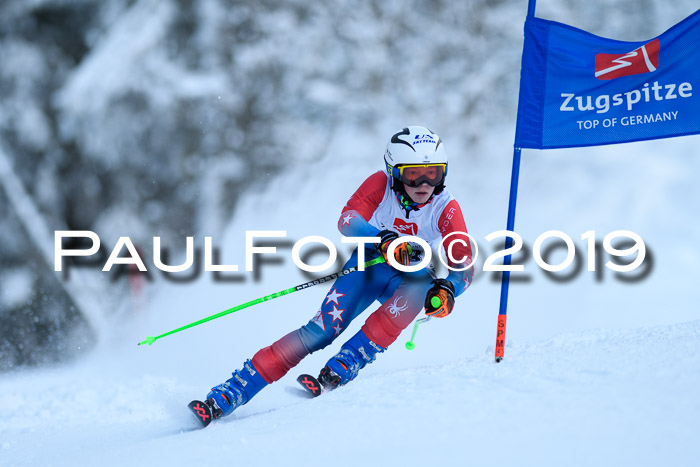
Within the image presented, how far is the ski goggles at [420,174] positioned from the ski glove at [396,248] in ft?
1.02

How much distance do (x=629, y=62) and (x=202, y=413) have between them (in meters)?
2.94

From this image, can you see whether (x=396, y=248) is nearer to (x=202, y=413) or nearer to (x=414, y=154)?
(x=414, y=154)

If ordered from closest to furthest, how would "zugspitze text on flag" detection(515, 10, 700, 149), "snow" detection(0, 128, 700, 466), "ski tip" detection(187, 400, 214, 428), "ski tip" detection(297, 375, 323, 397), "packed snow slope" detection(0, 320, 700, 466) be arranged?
"packed snow slope" detection(0, 320, 700, 466), "snow" detection(0, 128, 700, 466), "ski tip" detection(187, 400, 214, 428), "zugspitze text on flag" detection(515, 10, 700, 149), "ski tip" detection(297, 375, 323, 397)

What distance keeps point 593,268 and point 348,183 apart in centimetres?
368

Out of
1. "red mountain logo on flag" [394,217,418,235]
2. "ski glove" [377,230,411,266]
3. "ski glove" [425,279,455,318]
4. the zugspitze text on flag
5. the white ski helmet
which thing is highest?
the zugspitze text on flag

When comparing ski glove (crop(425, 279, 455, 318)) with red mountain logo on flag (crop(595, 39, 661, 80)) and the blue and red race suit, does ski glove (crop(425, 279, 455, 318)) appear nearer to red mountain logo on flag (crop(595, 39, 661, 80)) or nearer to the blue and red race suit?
the blue and red race suit

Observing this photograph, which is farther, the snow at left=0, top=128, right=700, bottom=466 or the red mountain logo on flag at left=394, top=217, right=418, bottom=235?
the red mountain logo on flag at left=394, top=217, right=418, bottom=235

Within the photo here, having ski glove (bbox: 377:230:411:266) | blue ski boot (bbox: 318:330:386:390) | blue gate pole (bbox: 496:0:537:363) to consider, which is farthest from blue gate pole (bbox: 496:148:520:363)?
blue ski boot (bbox: 318:330:386:390)

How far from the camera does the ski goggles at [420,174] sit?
358 centimetres

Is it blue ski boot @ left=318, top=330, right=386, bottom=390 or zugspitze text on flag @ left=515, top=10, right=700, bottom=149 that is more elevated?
zugspitze text on flag @ left=515, top=10, right=700, bottom=149

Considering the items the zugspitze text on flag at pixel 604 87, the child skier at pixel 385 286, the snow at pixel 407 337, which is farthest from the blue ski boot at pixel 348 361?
the zugspitze text on flag at pixel 604 87

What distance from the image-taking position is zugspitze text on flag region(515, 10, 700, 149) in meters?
3.46

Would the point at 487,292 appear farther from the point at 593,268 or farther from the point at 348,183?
the point at 348,183

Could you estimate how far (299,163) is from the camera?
972cm
